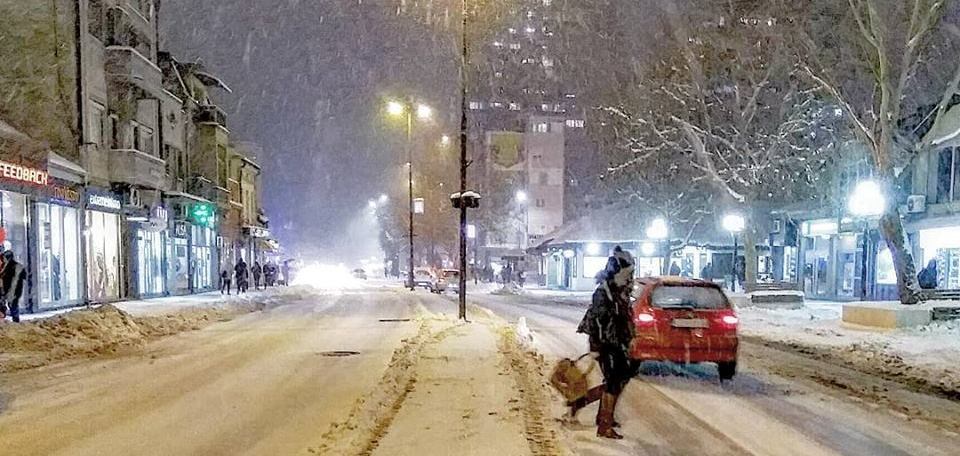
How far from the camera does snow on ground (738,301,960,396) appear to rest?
487 inches

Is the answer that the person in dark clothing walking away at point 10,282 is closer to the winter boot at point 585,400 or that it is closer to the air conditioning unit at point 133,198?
the air conditioning unit at point 133,198

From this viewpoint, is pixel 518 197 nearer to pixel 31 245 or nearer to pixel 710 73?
pixel 710 73

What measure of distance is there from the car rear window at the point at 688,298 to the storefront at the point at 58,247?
18099 mm

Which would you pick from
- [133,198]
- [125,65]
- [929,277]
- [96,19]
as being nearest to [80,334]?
A: [133,198]

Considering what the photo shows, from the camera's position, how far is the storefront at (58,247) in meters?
21.8

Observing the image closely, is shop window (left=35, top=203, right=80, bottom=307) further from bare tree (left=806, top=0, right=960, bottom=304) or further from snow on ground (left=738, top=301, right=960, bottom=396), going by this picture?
bare tree (left=806, top=0, right=960, bottom=304)

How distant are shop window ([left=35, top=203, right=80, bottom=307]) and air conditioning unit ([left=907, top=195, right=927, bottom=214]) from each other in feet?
98.5

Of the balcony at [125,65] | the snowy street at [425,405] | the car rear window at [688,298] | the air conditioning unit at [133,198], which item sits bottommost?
the snowy street at [425,405]

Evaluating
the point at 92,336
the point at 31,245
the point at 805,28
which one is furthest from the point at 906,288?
the point at 31,245

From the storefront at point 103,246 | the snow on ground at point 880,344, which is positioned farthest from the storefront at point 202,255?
the snow on ground at point 880,344

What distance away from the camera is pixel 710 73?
3064 cm

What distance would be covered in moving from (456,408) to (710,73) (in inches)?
1010

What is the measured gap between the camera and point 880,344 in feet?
52.0

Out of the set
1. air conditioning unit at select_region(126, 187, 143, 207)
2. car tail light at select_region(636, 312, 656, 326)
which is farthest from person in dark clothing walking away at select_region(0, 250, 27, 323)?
car tail light at select_region(636, 312, 656, 326)
